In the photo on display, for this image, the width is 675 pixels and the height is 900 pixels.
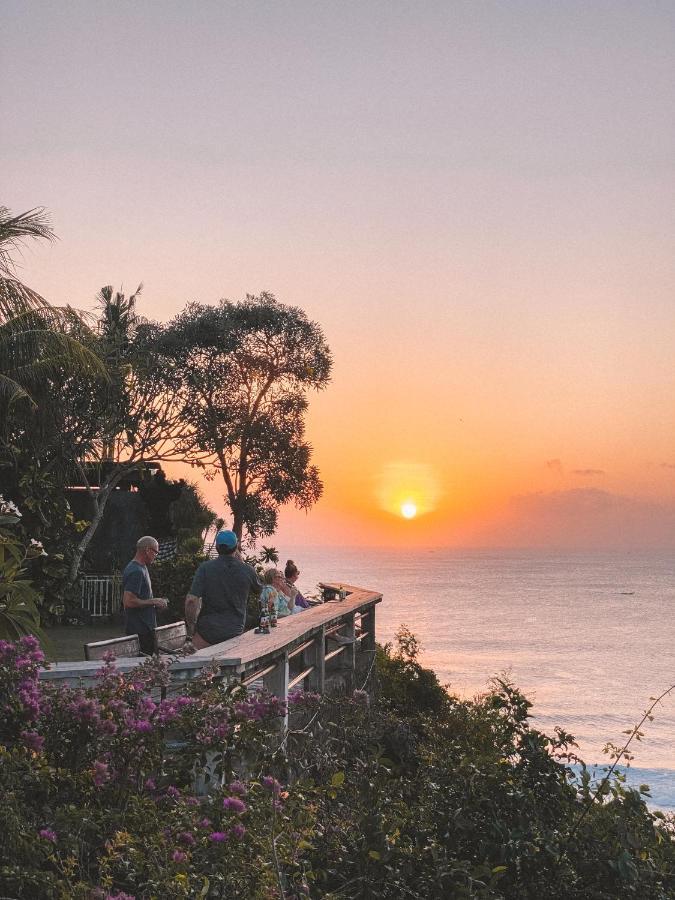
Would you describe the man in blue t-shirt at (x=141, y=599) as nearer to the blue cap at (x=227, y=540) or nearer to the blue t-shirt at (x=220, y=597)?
the blue t-shirt at (x=220, y=597)

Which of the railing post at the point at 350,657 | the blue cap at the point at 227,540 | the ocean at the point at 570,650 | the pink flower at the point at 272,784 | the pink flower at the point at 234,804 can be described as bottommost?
the ocean at the point at 570,650

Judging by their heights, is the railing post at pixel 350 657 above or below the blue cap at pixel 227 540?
below

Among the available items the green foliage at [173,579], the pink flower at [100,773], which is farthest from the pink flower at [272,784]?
the green foliage at [173,579]

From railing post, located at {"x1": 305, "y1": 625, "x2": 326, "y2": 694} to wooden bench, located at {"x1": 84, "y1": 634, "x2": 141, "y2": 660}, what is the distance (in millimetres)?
1952

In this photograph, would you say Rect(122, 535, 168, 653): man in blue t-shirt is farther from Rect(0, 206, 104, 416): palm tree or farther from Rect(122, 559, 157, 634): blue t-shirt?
Rect(0, 206, 104, 416): palm tree

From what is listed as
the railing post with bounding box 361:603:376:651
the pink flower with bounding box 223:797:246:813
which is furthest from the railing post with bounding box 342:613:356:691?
the pink flower with bounding box 223:797:246:813

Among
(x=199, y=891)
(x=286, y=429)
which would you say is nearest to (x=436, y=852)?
(x=199, y=891)

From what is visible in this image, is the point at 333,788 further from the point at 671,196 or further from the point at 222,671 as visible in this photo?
the point at 671,196

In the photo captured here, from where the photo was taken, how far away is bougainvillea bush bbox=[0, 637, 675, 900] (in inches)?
125

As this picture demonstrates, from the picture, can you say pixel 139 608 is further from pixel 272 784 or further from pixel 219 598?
pixel 272 784

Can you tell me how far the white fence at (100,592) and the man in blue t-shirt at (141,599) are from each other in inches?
618

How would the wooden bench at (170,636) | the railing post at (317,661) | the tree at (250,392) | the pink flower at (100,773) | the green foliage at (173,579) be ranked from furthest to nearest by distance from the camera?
the tree at (250,392) → the green foliage at (173,579) → the railing post at (317,661) → the wooden bench at (170,636) → the pink flower at (100,773)

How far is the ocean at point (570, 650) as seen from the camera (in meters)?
36.1

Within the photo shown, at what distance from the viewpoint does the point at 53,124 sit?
16.1 meters
